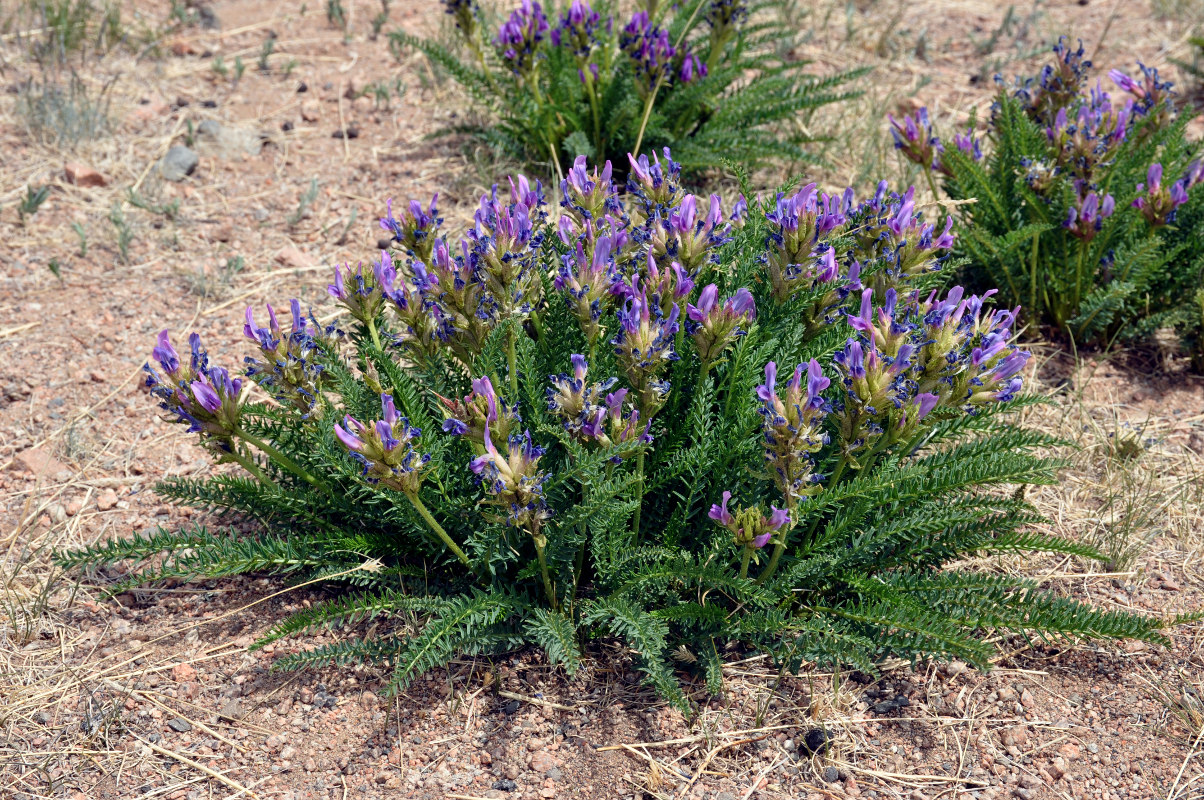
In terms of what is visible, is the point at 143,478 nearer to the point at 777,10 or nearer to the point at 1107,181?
the point at 1107,181

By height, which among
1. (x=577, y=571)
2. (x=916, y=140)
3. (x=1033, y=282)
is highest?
(x=916, y=140)

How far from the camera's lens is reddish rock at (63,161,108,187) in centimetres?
425

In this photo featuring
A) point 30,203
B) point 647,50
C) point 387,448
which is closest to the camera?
point 387,448

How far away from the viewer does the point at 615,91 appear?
A: 4133 millimetres

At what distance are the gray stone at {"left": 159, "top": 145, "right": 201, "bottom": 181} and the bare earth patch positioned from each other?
1.9 inches

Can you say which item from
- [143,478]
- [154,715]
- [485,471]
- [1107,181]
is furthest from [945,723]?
[143,478]

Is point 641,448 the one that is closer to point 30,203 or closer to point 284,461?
point 284,461

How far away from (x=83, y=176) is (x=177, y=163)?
0.39 metres

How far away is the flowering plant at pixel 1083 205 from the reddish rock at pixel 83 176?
131 inches

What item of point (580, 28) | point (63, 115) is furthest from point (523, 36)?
point (63, 115)

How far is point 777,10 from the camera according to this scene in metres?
5.94

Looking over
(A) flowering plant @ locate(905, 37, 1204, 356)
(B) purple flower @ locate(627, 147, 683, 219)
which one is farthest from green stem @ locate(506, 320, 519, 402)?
(A) flowering plant @ locate(905, 37, 1204, 356)

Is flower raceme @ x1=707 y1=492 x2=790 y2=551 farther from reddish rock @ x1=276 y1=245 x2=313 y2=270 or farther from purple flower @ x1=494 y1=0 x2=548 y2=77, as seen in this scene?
reddish rock @ x1=276 y1=245 x2=313 y2=270

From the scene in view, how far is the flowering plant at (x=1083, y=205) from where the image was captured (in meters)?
3.26
